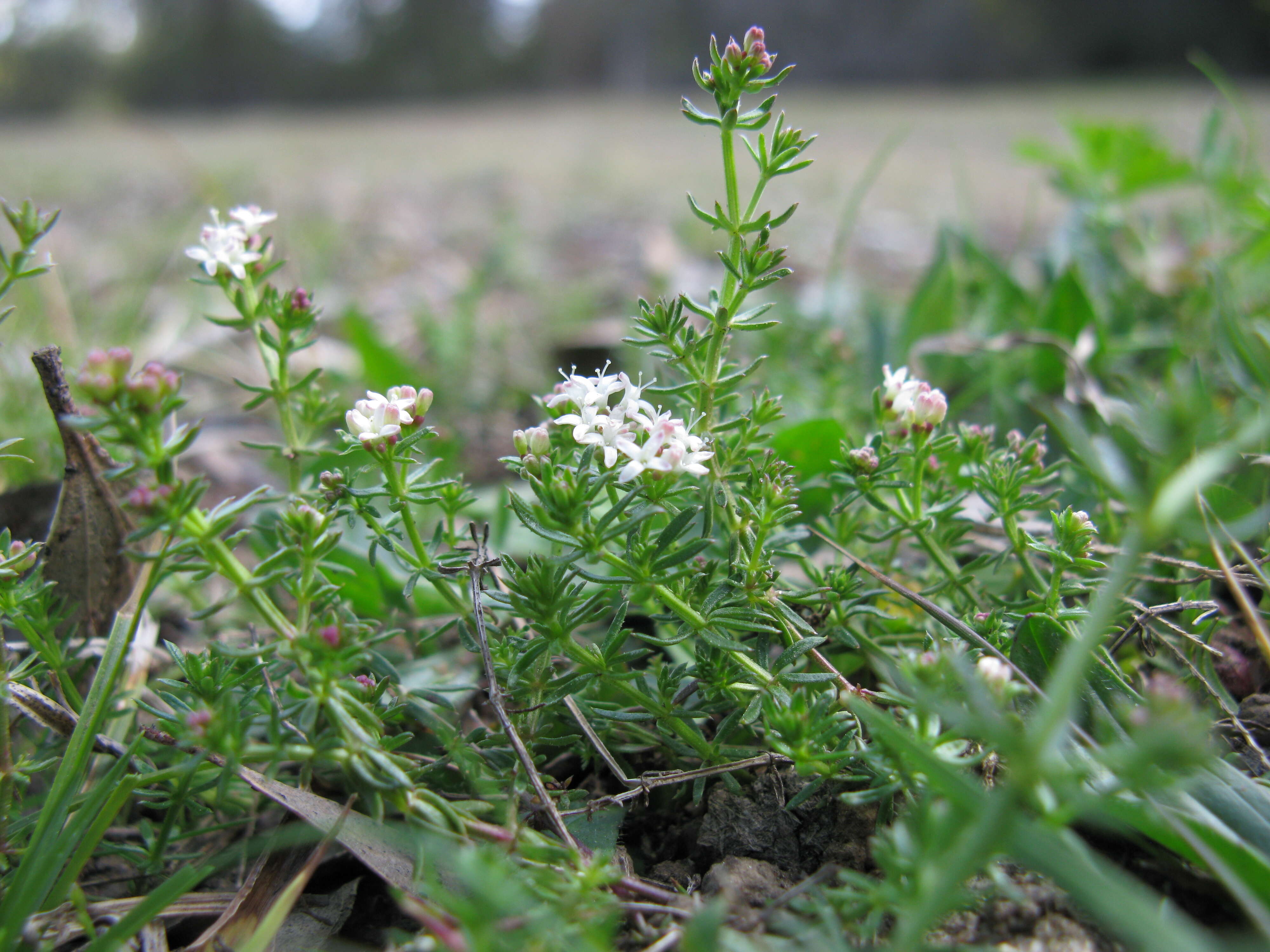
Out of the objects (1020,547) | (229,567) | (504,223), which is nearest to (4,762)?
(229,567)

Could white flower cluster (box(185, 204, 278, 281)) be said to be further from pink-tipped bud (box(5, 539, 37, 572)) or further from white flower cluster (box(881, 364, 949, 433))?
white flower cluster (box(881, 364, 949, 433))

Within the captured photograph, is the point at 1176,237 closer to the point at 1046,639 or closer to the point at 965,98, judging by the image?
the point at 1046,639

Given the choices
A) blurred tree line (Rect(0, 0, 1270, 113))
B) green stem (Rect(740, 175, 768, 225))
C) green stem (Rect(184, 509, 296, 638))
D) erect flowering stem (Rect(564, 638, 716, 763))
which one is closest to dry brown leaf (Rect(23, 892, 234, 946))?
green stem (Rect(184, 509, 296, 638))

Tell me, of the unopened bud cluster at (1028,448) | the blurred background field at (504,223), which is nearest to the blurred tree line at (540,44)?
the blurred background field at (504,223)

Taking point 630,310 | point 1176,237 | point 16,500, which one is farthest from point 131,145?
point 1176,237

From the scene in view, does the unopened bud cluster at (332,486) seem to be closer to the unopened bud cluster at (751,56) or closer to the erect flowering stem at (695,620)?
the erect flowering stem at (695,620)
